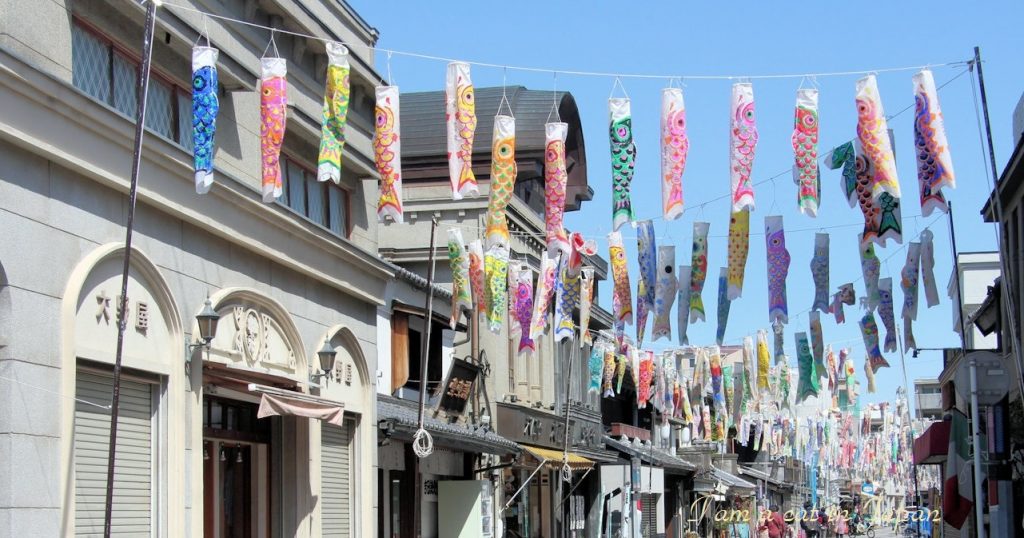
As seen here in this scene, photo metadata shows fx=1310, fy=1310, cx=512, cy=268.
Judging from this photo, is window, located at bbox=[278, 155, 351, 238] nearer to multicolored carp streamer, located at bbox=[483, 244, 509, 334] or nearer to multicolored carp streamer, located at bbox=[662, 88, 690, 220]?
multicolored carp streamer, located at bbox=[483, 244, 509, 334]

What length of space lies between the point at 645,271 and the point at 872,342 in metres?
5.76

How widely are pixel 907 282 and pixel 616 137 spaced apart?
363 inches

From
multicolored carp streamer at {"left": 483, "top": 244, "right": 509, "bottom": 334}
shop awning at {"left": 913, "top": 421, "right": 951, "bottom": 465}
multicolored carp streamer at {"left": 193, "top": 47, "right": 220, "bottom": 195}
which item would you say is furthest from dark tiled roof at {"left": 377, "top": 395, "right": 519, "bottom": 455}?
shop awning at {"left": 913, "top": 421, "right": 951, "bottom": 465}

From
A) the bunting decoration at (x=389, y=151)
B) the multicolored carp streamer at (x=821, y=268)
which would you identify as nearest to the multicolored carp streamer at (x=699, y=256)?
the multicolored carp streamer at (x=821, y=268)

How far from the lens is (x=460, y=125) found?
16672 millimetres

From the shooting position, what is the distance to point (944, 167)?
16812 mm

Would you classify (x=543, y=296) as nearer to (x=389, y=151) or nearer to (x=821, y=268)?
(x=821, y=268)

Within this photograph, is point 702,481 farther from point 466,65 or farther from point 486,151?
point 466,65

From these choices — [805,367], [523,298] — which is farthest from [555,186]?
[805,367]

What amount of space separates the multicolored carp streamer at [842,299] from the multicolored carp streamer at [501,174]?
8946 mm

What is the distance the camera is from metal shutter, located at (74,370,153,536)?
13.3 m

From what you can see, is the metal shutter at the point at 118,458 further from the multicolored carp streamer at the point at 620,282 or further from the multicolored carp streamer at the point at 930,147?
the multicolored carp streamer at the point at 620,282

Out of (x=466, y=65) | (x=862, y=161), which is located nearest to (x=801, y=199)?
(x=862, y=161)

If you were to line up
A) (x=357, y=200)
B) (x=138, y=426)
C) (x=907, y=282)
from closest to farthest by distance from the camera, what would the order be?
(x=138, y=426) → (x=357, y=200) → (x=907, y=282)
